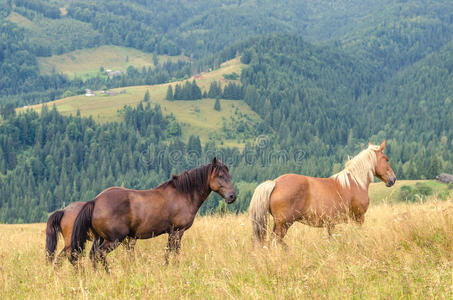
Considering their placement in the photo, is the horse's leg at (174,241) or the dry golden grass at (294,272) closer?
the dry golden grass at (294,272)

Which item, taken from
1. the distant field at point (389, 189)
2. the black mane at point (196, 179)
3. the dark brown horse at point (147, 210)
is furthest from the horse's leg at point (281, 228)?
the distant field at point (389, 189)

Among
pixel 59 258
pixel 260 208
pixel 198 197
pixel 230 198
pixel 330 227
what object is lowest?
pixel 59 258

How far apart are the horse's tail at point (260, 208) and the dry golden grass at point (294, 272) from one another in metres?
1.07

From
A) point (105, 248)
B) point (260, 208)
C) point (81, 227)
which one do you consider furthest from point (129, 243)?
point (260, 208)

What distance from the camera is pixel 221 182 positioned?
517 inches

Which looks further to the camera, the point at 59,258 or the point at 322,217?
the point at 322,217

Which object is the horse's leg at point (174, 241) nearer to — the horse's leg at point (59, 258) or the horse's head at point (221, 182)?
the horse's head at point (221, 182)

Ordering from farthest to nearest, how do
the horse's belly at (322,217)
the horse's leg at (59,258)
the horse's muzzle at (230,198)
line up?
1. the horse's belly at (322,217)
2. the horse's muzzle at (230,198)
3. the horse's leg at (59,258)

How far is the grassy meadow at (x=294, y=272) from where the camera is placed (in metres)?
8.30

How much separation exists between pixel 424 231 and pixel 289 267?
323 centimetres

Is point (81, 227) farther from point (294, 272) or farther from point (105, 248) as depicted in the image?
point (294, 272)

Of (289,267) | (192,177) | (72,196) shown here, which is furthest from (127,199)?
(72,196)

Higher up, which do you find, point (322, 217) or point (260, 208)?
point (260, 208)

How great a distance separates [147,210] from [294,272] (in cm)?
438
